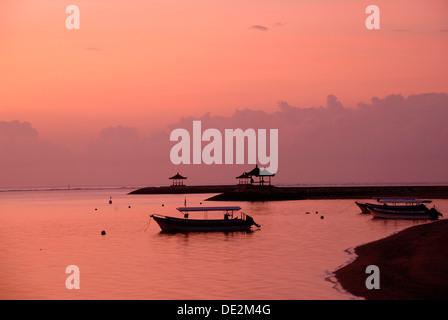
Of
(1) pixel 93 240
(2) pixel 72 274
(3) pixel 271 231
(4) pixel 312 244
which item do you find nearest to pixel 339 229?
(3) pixel 271 231

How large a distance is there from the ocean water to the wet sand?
1.13 metres

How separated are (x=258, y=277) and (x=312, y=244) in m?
17.2

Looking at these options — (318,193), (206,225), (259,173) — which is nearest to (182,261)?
(206,225)

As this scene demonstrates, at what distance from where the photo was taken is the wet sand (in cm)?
2592

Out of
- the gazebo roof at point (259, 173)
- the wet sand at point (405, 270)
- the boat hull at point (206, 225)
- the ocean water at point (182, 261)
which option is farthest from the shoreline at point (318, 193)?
the wet sand at point (405, 270)

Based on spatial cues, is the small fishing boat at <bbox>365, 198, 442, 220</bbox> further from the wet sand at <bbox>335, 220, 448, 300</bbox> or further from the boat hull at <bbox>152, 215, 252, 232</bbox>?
the wet sand at <bbox>335, 220, 448, 300</bbox>

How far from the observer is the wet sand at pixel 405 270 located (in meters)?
25.9

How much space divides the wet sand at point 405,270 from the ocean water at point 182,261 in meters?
1.13

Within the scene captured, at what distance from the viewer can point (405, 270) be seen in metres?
30.7

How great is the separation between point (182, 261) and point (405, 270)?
16616 millimetres

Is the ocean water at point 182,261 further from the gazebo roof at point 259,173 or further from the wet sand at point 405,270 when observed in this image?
the gazebo roof at point 259,173

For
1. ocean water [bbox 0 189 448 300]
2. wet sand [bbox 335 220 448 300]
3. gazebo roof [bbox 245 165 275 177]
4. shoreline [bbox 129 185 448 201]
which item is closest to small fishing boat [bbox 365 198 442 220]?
ocean water [bbox 0 189 448 300]

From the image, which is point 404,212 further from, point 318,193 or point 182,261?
point 318,193
